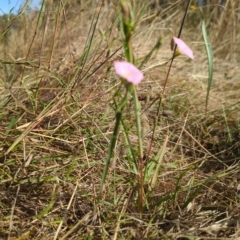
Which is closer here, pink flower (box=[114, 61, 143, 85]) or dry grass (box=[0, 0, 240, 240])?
pink flower (box=[114, 61, 143, 85])

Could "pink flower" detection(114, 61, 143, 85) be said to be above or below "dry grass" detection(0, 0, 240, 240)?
above

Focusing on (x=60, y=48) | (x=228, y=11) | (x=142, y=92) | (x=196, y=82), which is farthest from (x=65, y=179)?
(x=228, y=11)

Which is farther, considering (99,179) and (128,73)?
(99,179)

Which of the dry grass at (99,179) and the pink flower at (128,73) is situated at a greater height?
the pink flower at (128,73)

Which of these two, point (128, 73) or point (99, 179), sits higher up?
point (128, 73)

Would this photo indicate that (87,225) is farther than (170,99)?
No

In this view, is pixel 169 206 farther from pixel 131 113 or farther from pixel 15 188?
pixel 131 113

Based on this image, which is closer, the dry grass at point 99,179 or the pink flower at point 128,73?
the pink flower at point 128,73

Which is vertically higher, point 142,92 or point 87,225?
point 142,92
